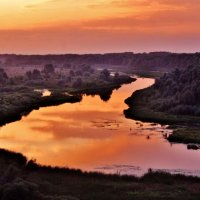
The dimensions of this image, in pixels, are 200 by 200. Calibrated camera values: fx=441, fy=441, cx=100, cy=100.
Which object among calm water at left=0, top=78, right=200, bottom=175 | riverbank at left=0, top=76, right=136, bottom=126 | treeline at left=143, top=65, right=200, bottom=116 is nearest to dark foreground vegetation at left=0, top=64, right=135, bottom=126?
riverbank at left=0, top=76, right=136, bottom=126

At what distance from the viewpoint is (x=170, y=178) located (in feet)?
164

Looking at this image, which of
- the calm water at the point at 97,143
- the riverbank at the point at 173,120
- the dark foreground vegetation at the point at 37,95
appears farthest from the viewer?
the dark foreground vegetation at the point at 37,95

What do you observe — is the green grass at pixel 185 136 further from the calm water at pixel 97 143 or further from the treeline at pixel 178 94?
the treeline at pixel 178 94

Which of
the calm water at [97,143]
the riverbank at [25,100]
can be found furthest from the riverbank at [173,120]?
the riverbank at [25,100]

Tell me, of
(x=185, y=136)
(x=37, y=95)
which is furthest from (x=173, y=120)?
(x=37, y=95)

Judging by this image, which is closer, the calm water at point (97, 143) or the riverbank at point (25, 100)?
the calm water at point (97, 143)

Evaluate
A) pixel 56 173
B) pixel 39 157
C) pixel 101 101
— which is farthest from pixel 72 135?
pixel 101 101

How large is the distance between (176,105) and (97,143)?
41.6 m

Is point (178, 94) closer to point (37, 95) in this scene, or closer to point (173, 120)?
point (173, 120)

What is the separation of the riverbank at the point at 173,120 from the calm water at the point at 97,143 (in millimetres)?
2446

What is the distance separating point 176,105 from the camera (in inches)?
4136

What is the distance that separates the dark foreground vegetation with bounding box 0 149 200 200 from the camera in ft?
134

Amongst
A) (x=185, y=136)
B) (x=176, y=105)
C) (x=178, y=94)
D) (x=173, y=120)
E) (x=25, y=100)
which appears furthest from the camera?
(x=25, y=100)

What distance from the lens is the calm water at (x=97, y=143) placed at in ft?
185
